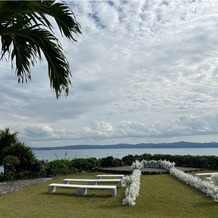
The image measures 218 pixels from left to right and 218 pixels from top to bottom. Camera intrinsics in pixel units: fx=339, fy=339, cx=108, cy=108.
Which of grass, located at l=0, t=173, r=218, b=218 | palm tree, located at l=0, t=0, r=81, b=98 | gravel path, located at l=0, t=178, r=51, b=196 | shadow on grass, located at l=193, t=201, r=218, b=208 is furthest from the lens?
gravel path, located at l=0, t=178, r=51, b=196

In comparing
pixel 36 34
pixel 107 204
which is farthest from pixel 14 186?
pixel 36 34

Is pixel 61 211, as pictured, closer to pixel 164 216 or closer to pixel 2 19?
pixel 164 216

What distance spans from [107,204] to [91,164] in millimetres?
10038

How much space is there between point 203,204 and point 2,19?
6237mm

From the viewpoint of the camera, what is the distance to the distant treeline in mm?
15531

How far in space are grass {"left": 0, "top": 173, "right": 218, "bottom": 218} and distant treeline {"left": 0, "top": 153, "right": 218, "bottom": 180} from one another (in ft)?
14.2

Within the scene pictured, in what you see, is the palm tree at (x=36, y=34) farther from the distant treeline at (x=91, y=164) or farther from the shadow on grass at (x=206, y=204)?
the distant treeline at (x=91, y=164)

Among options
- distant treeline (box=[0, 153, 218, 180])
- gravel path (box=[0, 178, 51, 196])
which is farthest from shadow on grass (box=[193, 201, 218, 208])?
distant treeline (box=[0, 153, 218, 180])

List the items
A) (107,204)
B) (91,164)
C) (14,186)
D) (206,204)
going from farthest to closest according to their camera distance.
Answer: (91,164)
(14,186)
(107,204)
(206,204)

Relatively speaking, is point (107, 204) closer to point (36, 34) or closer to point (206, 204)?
point (206, 204)

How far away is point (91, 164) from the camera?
60.3 feet

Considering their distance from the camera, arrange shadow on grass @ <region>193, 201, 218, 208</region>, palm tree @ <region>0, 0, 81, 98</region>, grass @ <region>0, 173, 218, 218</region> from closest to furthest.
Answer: palm tree @ <region>0, 0, 81, 98</region>, grass @ <region>0, 173, 218, 218</region>, shadow on grass @ <region>193, 201, 218, 208</region>

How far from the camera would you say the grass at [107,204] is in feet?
23.2

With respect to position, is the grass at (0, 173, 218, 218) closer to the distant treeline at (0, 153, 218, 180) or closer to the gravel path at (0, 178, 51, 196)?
the gravel path at (0, 178, 51, 196)
